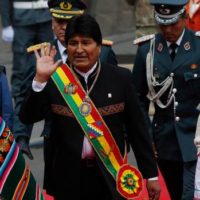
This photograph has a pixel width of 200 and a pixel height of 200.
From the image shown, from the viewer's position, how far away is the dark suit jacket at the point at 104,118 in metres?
5.41

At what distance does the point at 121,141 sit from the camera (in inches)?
217

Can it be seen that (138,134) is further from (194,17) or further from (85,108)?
(194,17)

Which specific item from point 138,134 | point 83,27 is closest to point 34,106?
point 83,27

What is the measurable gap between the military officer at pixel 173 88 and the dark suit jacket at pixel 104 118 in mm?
829

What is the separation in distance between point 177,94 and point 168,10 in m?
0.55

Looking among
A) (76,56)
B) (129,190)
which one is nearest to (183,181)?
(129,190)

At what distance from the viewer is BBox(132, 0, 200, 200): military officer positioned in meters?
6.30

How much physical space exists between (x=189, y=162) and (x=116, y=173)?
0.98 m

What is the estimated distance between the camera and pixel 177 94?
6.32 meters

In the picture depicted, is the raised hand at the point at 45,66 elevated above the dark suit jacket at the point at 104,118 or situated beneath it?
elevated above

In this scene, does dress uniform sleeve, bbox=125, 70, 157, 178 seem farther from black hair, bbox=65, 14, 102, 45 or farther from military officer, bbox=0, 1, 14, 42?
military officer, bbox=0, 1, 14, 42

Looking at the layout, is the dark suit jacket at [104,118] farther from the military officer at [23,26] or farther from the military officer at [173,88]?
the military officer at [23,26]

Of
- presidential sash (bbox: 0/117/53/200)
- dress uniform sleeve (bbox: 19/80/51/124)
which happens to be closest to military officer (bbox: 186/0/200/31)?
dress uniform sleeve (bbox: 19/80/51/124)

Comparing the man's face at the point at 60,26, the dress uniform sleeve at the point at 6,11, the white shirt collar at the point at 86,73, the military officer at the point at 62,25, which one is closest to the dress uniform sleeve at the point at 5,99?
the military officer at the point at 62,25
